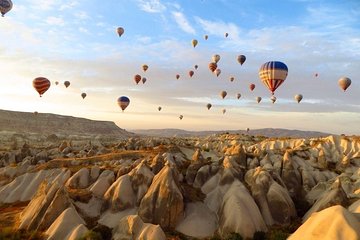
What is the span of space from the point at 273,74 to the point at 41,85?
59385 millimetres

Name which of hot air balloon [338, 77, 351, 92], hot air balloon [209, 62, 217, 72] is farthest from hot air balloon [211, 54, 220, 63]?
hot air balloon [338, 77, 351, 92]

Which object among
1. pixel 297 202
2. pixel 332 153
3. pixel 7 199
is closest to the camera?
pixel 297 202

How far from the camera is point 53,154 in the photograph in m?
89.4

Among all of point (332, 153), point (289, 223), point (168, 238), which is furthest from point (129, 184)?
point (332, 153)

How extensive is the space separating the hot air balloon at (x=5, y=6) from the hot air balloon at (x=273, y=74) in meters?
60.9

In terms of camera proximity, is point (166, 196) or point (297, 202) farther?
point (297, 202)

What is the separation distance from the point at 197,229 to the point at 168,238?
3533 millimetres

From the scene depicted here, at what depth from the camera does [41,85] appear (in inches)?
3797

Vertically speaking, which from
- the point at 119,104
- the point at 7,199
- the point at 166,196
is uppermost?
the point at 119,104

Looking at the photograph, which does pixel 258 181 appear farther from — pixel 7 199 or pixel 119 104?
pixel 119 104

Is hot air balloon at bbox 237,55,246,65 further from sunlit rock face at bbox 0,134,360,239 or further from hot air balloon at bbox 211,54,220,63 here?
sunlit rock face at bbox 0,134,360,239

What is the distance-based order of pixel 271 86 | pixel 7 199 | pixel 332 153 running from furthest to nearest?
pixel 332 153 → pixel 271 86 → pixel 7 199

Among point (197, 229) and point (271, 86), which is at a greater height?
point (271, 86)

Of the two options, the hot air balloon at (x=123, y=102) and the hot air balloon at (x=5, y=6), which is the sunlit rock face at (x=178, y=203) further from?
the hot air balloon at (x=5, y=6)
